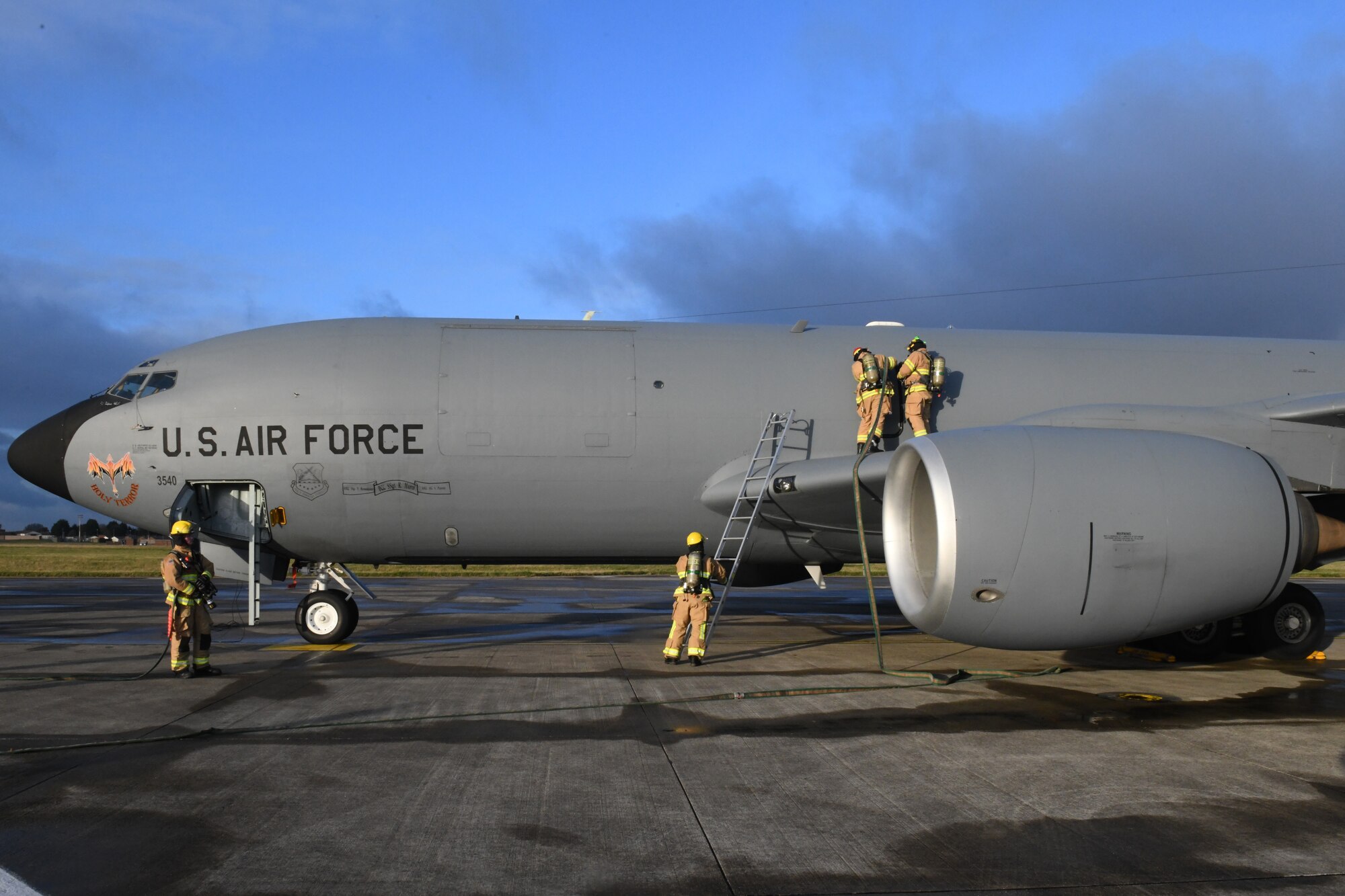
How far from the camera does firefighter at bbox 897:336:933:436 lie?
12.1 m

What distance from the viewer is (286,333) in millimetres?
12930

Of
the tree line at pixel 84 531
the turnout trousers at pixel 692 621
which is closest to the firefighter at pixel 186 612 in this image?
the turnout trousers at pixel 692 621

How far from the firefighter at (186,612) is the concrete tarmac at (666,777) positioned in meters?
0.37

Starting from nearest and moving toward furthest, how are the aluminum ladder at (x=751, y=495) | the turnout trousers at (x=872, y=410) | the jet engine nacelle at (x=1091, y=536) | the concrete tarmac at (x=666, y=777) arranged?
the concrete tarmac at (x=666, y=777) → the jet engine nacelle at (x=1091, y=536) → the aluminum ladder at (x=751, y=495) → the turnout trousers at (x=872, y=410)

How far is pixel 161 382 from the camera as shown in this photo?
41.3ft

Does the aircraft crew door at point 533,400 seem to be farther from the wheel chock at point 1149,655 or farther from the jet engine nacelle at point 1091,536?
the wheel chock at point 1149,655

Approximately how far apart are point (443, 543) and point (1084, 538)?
304 inches

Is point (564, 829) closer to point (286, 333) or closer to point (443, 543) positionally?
point (443, 543)

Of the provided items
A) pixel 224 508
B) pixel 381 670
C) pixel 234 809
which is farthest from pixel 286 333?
pixel 234 809

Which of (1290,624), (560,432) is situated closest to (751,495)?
(560,432)

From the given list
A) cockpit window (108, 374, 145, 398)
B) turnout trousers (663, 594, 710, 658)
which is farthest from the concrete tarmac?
cockpit window (108, 374, 145, 398)

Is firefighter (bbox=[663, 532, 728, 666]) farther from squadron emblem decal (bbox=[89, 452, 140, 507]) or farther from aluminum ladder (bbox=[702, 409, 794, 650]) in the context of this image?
squadron emblem decal (bbox=[89, 452, 140, 507])

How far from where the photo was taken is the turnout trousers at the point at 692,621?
10984mm

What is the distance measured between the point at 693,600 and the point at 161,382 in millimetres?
7461
